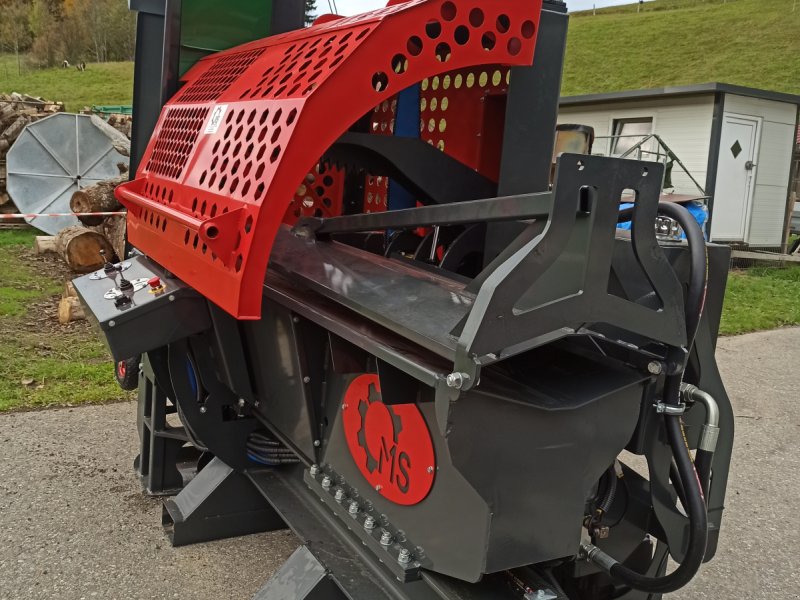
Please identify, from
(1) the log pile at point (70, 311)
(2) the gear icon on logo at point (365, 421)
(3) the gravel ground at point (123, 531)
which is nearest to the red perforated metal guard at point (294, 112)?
(2) the gear icon on logo at point (365, 421)

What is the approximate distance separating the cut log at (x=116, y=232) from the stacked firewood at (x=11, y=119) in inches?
153

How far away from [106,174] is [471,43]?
9.97 metres

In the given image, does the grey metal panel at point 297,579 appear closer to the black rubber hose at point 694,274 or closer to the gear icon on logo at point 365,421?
the gear icon on logo at point 365,421

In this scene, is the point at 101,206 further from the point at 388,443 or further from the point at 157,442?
the point at 388,443

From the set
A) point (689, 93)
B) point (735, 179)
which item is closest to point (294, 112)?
point (689, 93)

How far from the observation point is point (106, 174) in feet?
35.3

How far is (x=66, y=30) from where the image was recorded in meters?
37.5

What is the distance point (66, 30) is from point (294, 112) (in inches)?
1638

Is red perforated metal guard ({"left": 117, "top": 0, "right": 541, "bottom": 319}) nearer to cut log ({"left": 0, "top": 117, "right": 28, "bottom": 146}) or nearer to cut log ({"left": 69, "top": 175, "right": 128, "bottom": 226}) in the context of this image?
cut log ({"left": 69, "top": 175, "right": 128, "bottom": 226})

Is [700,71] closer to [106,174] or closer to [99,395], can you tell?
[106,174]

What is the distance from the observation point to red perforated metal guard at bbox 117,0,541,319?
1803 mm

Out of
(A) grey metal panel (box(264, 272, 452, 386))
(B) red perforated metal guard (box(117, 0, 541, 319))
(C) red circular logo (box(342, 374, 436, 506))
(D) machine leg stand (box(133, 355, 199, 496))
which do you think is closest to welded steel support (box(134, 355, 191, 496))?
(D) machine leg stand (box(133, 355, 199, 496))

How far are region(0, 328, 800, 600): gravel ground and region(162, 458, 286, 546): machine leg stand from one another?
0.05 meters

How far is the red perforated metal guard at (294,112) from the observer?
180cm
